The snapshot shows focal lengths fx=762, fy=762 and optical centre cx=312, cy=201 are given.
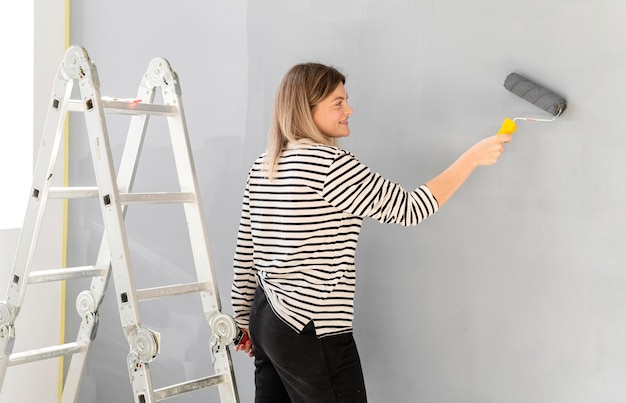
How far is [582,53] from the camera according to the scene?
6.62ft

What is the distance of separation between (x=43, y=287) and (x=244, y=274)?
1.28m

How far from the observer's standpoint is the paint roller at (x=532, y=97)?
2.00m

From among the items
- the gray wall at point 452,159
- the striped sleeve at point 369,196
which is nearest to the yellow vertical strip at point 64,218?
the gray wall at point 452,159

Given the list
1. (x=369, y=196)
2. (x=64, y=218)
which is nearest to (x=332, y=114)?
(x=369, y=196)

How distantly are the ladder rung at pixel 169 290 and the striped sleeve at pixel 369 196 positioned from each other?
607 millimetres

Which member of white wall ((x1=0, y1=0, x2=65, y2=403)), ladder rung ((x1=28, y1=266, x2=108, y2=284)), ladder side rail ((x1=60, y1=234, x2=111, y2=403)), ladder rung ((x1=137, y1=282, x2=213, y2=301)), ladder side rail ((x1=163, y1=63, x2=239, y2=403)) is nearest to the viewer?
ladder rung ((x1=137, y1=282, x2=213, y2=301))

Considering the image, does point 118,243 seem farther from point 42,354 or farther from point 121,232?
point 42,354

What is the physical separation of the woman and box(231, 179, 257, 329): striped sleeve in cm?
16

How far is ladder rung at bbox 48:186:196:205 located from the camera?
227 centimetres

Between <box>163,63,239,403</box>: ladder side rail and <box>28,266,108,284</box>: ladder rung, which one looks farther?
<box>28,266,108,284</box>: ladder rung

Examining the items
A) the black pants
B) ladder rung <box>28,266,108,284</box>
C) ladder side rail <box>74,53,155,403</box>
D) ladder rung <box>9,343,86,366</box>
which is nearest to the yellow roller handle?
the black pants

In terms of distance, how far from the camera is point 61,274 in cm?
252

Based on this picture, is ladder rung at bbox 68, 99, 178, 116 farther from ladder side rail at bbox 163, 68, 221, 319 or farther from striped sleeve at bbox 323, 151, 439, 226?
striped sleeve at bbox 323, 151, 439, 226

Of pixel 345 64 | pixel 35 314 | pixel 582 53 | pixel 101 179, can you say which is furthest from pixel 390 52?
pixel 35 314
